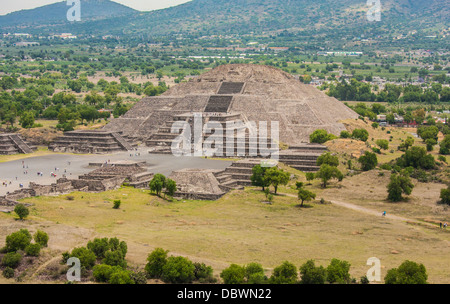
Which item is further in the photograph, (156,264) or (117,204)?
(117,204)

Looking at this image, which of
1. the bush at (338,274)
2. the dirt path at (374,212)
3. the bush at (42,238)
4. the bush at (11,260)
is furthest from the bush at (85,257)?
the dirt path at (374,212)

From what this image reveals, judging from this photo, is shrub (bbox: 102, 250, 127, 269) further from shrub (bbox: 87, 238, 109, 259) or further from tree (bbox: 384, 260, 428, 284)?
tree (bbox: 384, 260, 428, 284)

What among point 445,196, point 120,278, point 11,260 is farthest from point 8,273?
point 445,196

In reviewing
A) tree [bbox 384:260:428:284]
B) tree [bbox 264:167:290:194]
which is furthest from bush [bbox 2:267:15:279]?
tree [bbox 264:167:290:194]

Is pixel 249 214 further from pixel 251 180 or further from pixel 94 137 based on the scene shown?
pixel 94 137

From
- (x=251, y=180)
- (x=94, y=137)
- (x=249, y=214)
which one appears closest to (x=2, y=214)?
(x=249, y=214)

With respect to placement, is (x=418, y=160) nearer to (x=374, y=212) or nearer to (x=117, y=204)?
(x=374, y=212)
